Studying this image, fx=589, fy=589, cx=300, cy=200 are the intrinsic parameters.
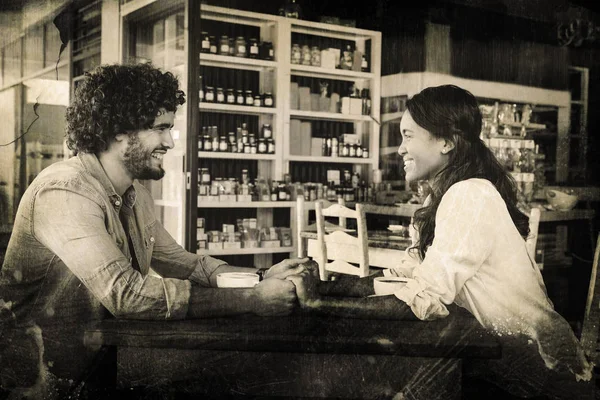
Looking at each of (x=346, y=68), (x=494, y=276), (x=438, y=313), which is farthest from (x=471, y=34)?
(x=346, y=68)

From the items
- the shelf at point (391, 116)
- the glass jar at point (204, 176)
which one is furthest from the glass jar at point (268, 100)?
the shelf at point (391, 116)

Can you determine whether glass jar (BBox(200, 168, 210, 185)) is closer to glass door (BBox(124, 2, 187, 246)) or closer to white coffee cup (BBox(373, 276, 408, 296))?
glass door (BBox(124, 2, 187, 246))

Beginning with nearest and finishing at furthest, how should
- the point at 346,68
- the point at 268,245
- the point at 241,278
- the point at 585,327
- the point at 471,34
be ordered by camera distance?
the point at 241,278, the point at 585,327, the point at 471,34, the point at 268,245, the point at 346,68

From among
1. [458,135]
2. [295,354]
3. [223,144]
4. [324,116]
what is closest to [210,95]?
[223,144]

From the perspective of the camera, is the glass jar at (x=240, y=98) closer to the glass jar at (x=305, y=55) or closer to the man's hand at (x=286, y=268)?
the glass jar at (x=305, y=55)

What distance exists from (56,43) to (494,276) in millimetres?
1158

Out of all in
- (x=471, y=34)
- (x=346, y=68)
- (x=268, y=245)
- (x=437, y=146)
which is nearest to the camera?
(x=437, y=146)

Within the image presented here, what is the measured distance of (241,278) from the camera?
1.18 metres

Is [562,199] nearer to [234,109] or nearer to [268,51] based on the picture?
[234,109]

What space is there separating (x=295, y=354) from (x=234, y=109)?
7.13 feet

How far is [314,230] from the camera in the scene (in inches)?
96.9

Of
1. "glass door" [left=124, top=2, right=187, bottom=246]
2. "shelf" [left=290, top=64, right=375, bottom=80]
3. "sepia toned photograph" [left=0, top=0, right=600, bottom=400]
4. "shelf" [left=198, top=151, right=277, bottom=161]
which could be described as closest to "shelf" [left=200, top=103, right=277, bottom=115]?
"shelf" [left=198, top=151, right=277, bottom=161]

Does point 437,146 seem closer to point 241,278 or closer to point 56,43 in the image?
point 241,278

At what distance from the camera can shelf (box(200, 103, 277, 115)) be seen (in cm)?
300
